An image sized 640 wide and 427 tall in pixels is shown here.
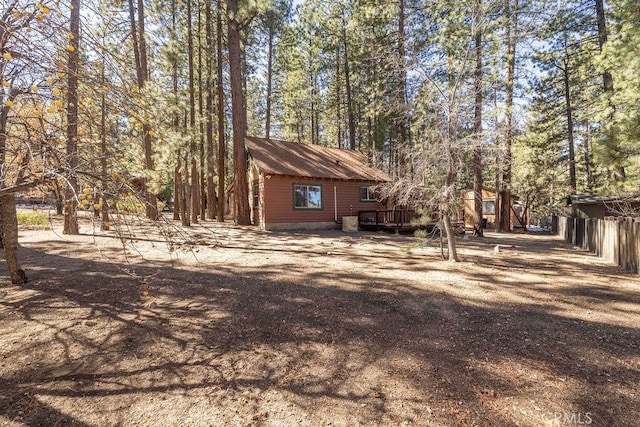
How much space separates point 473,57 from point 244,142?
1075cm

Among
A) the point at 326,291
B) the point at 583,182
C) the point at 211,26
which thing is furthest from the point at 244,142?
the point at 583,182

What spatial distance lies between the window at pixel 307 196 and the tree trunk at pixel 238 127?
8.25 ft

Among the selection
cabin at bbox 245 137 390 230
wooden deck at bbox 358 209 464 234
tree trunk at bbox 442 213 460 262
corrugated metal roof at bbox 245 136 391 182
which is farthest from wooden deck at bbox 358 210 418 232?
tree trunk at bbox 442 213 460 262

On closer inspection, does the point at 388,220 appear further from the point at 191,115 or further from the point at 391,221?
the point at 191,115

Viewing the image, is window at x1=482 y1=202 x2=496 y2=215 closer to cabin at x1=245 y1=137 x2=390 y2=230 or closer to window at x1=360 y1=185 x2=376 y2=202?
cabin at x1=245 y1=137 x2=390 y2=230

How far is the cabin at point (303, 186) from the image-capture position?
47.3 feet

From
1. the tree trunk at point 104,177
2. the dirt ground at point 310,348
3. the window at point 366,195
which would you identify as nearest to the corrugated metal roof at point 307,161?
the window at point 366,195

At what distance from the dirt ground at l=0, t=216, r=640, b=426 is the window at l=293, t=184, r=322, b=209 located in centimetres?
918

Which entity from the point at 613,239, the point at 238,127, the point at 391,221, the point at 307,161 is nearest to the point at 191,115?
the point at 238,127

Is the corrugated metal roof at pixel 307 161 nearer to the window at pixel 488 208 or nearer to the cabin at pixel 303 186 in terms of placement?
the cabin at pixel 303 186

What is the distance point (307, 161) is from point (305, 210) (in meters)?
3.06

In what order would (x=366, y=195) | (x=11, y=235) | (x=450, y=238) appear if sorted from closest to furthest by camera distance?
(x=11, y=235)
(x=450, y=238)
(x=366, y=195)

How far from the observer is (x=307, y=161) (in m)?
16.7

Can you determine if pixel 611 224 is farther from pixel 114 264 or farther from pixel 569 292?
pixel 114 264
